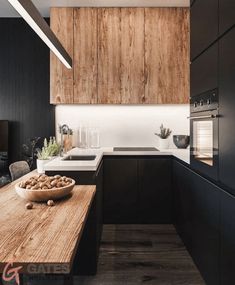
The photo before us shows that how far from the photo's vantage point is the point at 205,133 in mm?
2041

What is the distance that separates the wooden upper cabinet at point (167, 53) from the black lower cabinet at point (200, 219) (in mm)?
1116

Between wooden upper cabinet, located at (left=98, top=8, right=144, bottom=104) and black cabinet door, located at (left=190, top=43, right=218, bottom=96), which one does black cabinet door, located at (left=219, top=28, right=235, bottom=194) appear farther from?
wooden upper cabinet, located at (left=98, top=8, right=144, bottom=104)

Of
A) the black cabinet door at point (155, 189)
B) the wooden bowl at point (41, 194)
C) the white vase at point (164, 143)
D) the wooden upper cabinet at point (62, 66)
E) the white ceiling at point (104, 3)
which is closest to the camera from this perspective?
the wooden bowl at point (41, 194)

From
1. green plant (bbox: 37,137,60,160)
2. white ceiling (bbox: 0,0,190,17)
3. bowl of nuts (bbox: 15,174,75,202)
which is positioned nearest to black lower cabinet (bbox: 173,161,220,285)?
bowl of nuts (bbox: 15,174,75,202)

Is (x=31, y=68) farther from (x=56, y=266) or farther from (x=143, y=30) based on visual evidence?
(x=56, y=266)

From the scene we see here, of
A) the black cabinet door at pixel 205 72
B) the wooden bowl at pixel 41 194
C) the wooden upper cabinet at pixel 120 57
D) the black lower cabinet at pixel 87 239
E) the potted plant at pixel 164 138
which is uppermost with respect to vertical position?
the wooden upper cabinet at pixel 120 57

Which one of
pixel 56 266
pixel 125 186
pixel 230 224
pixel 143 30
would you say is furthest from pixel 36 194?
pixel 143 30

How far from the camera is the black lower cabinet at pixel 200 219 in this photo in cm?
183

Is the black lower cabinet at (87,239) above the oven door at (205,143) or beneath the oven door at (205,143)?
beneath

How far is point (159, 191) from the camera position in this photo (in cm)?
350

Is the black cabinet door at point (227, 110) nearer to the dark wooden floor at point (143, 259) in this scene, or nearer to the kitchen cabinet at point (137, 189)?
the dark wooden floor at point (143, 259)

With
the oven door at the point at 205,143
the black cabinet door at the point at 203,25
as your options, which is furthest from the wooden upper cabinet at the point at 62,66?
the oven door at the point at 205,143

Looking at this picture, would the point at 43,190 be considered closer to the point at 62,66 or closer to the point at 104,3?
the point at 62,66

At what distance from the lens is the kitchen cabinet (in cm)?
349
